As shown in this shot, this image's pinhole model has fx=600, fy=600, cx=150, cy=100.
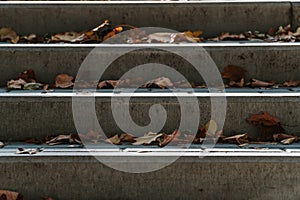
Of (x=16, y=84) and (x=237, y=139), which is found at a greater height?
(x=16, y=84)

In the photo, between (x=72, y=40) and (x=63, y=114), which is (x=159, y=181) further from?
(x=72, y=40)

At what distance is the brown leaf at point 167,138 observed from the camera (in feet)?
10.7

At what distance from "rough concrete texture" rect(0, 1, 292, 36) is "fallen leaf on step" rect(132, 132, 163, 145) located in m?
1.05

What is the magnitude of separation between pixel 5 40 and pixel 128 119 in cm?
117

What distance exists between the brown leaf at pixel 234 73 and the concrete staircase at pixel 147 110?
50 millimetres

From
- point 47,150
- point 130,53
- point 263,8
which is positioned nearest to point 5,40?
point 130,53

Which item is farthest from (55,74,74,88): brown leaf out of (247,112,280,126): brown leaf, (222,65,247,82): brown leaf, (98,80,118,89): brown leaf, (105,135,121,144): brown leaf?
(247,112,280,126): brown leaf

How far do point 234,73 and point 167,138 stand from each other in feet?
2.25

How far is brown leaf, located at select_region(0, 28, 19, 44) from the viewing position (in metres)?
4.00

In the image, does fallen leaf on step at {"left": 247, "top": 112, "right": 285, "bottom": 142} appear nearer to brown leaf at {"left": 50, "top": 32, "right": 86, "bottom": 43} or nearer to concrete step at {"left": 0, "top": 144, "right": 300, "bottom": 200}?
concrete step at {"left": 0, "top": 144, "right": 300, "bottom": 200}

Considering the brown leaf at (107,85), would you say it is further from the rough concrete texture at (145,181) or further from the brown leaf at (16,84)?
the rough concrete texture at (145,181)

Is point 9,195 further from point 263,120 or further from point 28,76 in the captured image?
point 263,120

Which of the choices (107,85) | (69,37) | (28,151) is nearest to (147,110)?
(107,85)

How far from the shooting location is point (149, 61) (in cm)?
372
